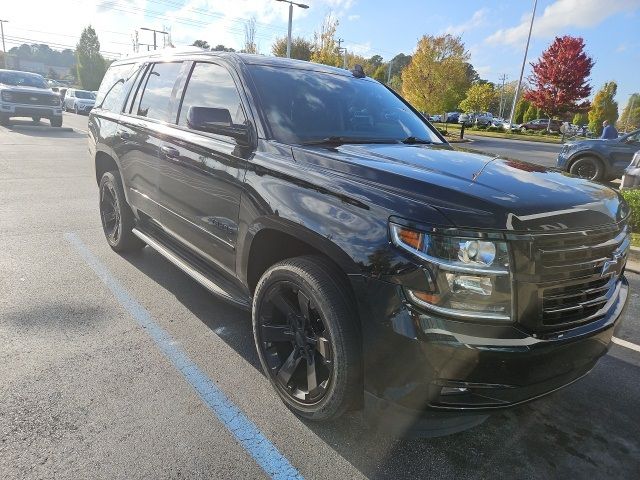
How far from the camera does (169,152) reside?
147 inches

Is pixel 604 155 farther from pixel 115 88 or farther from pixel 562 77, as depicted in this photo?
pixel 562 77

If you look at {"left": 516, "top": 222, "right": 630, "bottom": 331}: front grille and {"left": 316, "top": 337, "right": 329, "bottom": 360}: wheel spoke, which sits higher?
{"left": 516, "top": 222, "right": 630, "bottom": 331}: front grille

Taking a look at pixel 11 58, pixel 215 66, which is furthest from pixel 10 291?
pixel 11 58

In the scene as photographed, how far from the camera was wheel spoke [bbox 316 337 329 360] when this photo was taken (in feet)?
7.79

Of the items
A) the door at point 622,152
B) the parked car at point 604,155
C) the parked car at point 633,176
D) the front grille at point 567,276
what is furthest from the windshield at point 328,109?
the door at point 622,152

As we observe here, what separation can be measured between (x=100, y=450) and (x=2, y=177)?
28.1 feet

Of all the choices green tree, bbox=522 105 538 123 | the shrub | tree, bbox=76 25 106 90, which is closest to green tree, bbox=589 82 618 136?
green tree, bbox=522 105 538 123

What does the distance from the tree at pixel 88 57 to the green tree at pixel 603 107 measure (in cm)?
6024

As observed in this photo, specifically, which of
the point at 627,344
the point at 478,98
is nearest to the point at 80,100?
the point at 478,98

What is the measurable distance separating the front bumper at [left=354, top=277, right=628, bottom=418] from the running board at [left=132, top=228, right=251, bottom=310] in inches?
47.5

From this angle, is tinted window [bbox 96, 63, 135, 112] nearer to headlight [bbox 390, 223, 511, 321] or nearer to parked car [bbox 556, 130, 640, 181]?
headlight [bbox 390, 223, 511, 321]

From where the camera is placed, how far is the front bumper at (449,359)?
1.92 meters

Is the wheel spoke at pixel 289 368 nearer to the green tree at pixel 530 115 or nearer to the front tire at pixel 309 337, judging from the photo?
the front tire at pixel 309 337

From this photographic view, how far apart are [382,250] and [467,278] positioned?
1.22ft
